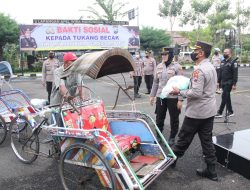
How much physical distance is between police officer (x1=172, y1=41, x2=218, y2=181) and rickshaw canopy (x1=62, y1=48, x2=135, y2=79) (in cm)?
77

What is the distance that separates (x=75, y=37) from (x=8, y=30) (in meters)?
4.80

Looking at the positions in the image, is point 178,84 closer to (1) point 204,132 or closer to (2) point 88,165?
(1) point 204,132

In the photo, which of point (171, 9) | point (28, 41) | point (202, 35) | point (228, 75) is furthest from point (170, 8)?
point (228, 75)

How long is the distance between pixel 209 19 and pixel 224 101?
32107 mm

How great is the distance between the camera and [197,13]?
36.7 metres

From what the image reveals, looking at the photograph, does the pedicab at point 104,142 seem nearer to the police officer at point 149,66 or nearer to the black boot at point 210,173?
the black boot at point 210,173

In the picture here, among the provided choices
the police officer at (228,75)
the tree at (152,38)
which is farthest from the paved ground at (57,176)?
the tree at (152,38)

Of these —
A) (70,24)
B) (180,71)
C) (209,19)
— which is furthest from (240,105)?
(209,19)

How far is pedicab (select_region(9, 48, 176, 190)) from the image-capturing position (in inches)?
130

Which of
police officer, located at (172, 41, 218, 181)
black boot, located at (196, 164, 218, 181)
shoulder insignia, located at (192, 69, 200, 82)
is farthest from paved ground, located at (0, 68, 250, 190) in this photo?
shoulder insignia, located at (192, 69, 200, 82)

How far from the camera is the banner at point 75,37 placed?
20778mm

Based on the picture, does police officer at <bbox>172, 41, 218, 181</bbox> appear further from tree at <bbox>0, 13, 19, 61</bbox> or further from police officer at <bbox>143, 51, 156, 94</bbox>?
tree at <bbox>0, 13, 19, 61</bbox>

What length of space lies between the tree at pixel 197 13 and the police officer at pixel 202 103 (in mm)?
34111

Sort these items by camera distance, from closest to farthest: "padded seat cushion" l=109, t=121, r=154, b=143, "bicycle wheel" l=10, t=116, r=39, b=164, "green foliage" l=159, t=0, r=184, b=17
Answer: "padded seat cushion" l=109, t=121, r=154, b=143 < "bicycle wheel" l=10, t=116, r=39, b=164 < "green foliage" l=159, t=0, r=184, b=17
